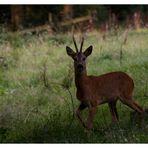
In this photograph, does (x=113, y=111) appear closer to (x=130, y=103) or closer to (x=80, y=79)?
(x=130, y=103)

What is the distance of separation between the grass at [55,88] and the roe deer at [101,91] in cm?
23

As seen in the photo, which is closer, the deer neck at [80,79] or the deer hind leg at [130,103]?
the deer neck at [80,79]

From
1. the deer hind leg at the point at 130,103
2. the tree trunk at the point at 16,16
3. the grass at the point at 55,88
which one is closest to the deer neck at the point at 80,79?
the grass at the point at 55,88

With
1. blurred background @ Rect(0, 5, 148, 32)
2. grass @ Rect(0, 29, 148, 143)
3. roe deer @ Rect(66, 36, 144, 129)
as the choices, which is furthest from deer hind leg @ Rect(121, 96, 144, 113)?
blurred background @ Rect(0, 5, 148, 32)

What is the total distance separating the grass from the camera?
10.0 metres

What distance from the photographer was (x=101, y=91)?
1023 centimetres

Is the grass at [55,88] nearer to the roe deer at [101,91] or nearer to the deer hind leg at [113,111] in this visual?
the deer hind leg at [113,111]

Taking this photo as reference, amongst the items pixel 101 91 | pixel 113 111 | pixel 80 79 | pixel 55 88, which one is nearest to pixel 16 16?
pixel 55 88

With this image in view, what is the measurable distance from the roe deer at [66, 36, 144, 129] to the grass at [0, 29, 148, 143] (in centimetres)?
23

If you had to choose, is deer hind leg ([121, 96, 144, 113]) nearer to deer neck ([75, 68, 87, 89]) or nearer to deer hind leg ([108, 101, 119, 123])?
deer hind leg ([108, 101, 119, 123])

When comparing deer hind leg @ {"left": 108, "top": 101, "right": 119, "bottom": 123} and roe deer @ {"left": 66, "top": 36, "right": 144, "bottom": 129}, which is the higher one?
roe deer @ {"left": 66, "top": 36, "right": 144, "bottom": 129}

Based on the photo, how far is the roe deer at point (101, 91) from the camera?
32.7 ft

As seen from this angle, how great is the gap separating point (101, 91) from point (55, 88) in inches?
118

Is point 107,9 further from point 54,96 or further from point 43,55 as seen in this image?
point 54,96
